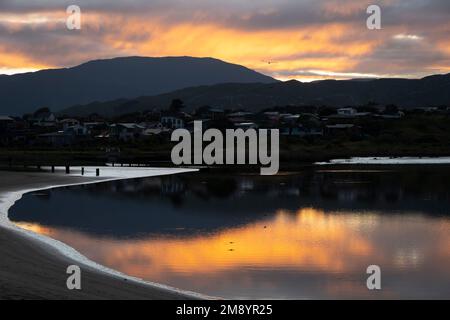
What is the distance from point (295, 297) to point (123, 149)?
3676 inches

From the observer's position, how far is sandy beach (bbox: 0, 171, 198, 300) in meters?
16.0

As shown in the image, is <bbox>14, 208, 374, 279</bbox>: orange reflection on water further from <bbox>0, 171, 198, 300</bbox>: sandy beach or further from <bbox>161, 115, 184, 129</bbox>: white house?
<bbox>161, 115, 184, 129</bbox>: white house

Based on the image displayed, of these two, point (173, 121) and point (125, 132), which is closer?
point (125, 132)

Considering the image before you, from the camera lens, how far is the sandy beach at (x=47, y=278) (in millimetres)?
15961

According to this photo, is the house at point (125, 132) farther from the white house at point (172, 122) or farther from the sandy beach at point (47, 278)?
the sandy beach at point (47, 278)

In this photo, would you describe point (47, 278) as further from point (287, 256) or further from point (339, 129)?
point (339, 129)

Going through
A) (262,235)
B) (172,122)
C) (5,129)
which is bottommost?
(262,235)

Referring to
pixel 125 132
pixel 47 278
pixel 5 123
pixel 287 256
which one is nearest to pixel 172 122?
pixel 125 132

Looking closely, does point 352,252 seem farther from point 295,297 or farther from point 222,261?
point 295,297

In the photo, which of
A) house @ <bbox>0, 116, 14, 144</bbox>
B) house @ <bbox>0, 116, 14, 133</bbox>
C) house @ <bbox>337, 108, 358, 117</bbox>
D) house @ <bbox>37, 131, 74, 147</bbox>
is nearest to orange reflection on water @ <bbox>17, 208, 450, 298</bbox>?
house @ <bbox>37, 131, 74, 147</bbox>

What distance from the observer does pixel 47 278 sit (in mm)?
18234

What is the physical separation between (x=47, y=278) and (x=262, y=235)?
1349 cm
